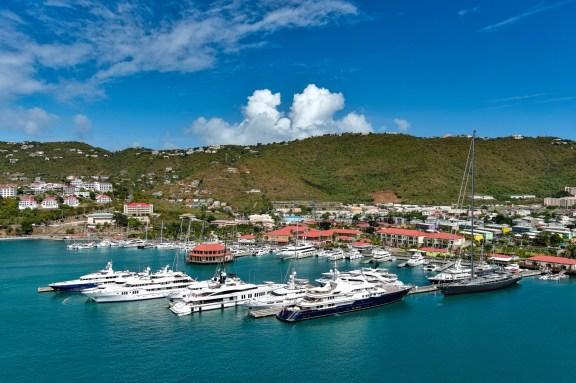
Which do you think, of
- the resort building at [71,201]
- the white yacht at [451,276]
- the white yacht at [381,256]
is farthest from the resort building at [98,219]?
the white yacht at [451,276]

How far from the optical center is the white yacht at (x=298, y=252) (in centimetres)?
5056

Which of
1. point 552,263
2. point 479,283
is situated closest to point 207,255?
point 479,283

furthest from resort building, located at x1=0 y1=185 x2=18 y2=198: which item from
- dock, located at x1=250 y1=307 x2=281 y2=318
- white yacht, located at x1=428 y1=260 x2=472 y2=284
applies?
white yacht, located at x1=428 y1=260 x2=472 y2=284

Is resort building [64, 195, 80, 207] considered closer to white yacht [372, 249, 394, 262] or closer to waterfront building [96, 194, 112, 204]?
waterfront building [96, 194, 112, 204]

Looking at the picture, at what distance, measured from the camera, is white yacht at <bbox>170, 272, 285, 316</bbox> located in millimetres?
28250

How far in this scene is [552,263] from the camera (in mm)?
41188

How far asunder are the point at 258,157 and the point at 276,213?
135ft

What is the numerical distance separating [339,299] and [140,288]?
1346 cm

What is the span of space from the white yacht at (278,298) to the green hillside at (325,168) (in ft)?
191

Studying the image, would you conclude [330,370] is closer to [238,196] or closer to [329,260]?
[329,260]

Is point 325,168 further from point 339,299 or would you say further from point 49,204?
point 339,299

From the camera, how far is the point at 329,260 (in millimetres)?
48969

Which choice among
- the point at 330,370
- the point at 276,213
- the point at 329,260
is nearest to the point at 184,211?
the point at 276,213

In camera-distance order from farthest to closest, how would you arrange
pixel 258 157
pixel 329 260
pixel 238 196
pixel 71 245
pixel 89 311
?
pixel 258 157
pixel 238 196
pixel 71 245
pixel 329 260
pixel 89 311
